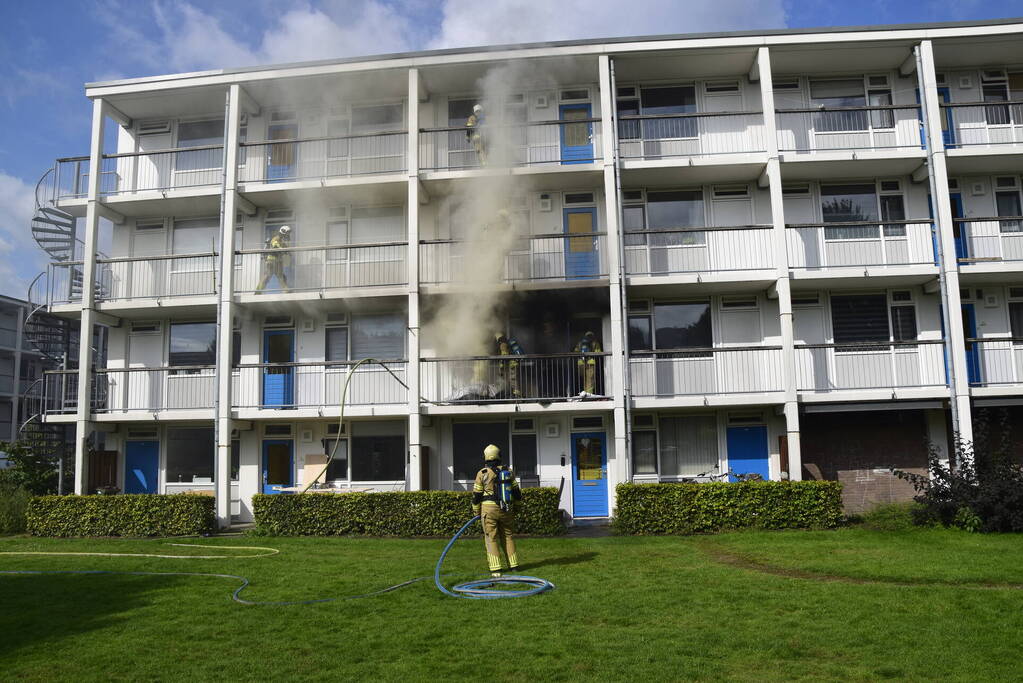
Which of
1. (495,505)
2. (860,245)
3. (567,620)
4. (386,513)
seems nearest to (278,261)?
(386,513)

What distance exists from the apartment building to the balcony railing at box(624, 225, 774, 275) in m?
0.06

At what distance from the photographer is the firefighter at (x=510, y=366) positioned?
65.4 ft

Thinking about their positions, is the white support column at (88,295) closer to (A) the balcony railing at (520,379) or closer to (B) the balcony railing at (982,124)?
(A) the balcony railing at (520,379)

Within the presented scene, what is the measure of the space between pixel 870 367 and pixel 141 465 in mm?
18586

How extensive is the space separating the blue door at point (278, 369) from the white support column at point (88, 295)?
4265 mm

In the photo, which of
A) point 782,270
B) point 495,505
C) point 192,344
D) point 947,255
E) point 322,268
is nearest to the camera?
point 495,505

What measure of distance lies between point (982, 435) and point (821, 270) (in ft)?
16.1

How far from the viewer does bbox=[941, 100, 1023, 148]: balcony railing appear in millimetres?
20797

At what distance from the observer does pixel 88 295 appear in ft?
70.3

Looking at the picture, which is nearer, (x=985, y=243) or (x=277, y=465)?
(x=985, y=243)

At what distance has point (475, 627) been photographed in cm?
900

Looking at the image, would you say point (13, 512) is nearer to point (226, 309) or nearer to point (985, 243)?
point (226, 309)

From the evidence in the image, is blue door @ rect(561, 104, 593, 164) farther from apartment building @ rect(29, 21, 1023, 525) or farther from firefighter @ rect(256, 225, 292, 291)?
firefighter @ rect(256, 225, 292, 291)

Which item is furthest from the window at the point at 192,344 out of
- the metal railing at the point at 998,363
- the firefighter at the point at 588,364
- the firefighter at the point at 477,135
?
the metal railing at the point at 998,363
